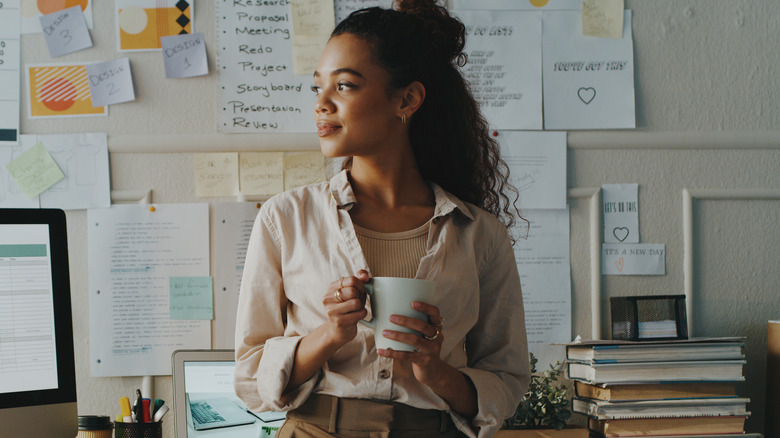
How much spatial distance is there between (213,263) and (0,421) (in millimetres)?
630

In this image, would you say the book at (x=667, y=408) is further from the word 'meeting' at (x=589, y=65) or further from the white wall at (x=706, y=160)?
the word 'meeting' at (x=589, y=65)

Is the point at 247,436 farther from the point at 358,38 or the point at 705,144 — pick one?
the point at 705,144

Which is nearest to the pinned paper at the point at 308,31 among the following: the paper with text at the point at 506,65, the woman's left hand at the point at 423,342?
the paper with text at the point at 506,65

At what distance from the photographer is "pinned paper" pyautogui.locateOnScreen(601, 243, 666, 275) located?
164 cm

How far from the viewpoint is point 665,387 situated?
1.42 meters

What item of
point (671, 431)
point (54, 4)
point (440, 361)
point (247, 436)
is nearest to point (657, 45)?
point (671, 431)

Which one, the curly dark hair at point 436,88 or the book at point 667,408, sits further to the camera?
the book at point 667,408

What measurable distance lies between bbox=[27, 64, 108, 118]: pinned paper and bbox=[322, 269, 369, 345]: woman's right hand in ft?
3.33

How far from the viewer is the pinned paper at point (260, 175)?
1578 mm

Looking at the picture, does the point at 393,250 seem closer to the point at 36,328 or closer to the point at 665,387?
the point at 36,328

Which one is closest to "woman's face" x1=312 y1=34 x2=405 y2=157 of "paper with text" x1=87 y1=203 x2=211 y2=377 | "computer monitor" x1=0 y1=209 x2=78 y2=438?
"computer monitor" x1=0 y1=209 x2=78 y2=438

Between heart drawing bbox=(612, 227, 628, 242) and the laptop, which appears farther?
heart drawing bbox=(612, 227, 628, 242)

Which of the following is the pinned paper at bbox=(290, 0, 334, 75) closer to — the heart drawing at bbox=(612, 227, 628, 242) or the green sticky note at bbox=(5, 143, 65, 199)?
the green sticky note at bbox=(5, 143, 65, 199)

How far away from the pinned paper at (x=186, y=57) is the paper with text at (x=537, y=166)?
719 mm
